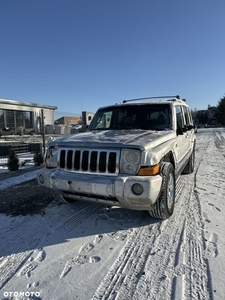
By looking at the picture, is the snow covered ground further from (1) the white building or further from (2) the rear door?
(1) the white building

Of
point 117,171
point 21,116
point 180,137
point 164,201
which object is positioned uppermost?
point 21,116

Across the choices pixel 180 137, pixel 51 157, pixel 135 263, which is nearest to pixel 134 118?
pixel 180 137

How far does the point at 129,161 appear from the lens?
2912mm

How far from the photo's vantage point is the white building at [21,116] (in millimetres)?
20889

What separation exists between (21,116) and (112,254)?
75.4 feet

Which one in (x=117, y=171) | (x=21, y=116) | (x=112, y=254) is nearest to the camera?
(x=112, y=254)

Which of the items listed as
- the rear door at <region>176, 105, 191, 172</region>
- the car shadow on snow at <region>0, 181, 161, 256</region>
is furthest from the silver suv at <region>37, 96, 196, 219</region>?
the rear door at <region>176, 105, 191, 172</region>

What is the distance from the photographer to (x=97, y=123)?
4.84 meters

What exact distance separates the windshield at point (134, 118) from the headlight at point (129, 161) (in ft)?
4.45

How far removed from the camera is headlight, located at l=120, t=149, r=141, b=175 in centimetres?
287

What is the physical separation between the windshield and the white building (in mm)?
15923

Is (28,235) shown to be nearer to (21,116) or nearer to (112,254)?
(112,254)

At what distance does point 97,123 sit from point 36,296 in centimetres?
346

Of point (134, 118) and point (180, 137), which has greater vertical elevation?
point (134, 118)
